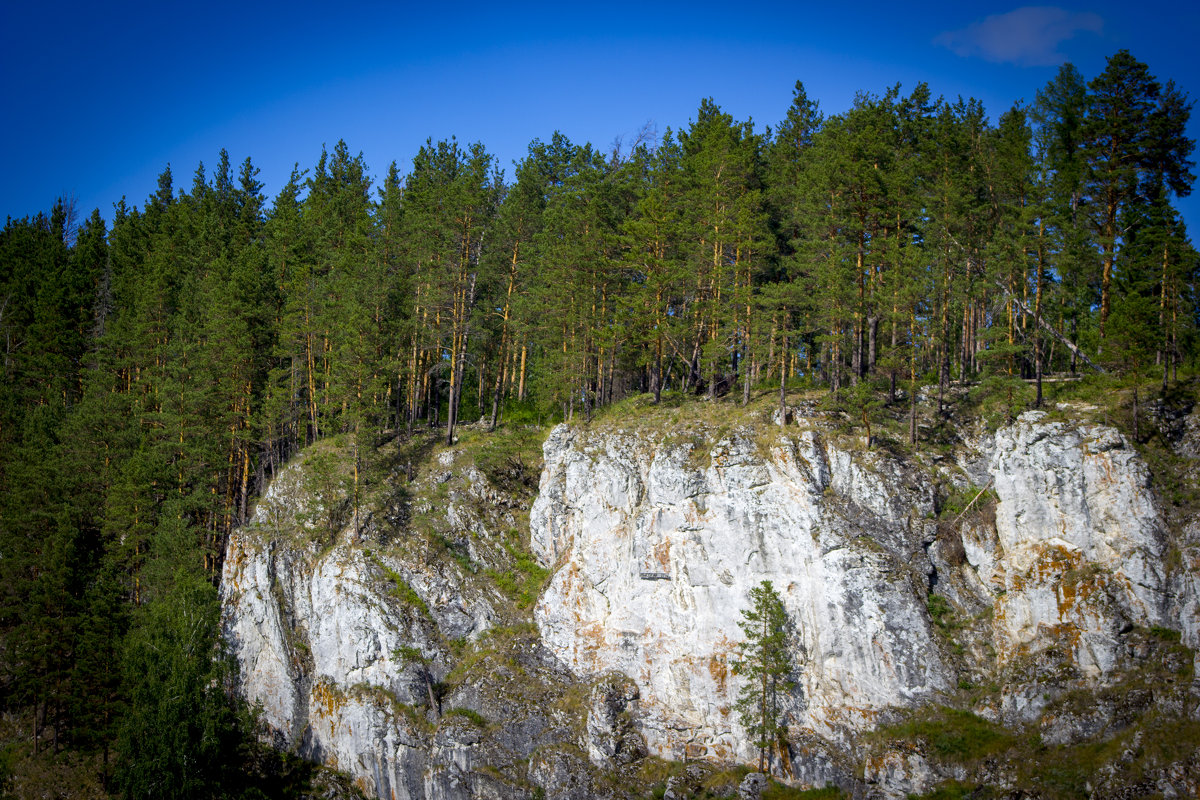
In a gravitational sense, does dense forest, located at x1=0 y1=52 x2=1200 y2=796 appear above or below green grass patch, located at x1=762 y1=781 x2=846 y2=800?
above

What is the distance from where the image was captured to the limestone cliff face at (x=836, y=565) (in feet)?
78.5

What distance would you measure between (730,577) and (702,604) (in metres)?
1.70

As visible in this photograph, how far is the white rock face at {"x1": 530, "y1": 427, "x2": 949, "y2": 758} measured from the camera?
2573 centimetres

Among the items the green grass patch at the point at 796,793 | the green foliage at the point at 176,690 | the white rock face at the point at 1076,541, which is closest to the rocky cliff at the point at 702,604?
the white rock face at the point at 1076,541

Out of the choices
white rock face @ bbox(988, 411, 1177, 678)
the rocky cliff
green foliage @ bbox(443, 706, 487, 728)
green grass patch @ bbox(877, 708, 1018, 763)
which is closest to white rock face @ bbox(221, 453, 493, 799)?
the rocky cliff

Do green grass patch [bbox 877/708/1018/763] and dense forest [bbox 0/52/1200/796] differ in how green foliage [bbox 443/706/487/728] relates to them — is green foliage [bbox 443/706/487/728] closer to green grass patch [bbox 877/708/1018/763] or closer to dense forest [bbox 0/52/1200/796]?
dense forest [bbox 0/52/1200/796]

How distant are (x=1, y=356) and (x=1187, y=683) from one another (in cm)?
7681

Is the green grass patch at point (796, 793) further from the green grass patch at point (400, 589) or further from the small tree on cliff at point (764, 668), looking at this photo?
the green grass patch at point (400, 589)

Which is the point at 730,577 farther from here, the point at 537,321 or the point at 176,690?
the point at 176,690

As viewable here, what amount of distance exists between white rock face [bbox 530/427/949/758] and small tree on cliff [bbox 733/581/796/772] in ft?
2.16

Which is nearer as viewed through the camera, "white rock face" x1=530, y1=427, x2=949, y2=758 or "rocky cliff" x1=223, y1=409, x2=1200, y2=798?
"rocky cliff" x1=223, y1=409, x2=1200, y2=798

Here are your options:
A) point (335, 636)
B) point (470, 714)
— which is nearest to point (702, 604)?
point (470, 714)

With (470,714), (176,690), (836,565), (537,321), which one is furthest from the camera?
(537,321)

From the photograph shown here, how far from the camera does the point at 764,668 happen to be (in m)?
26.0
